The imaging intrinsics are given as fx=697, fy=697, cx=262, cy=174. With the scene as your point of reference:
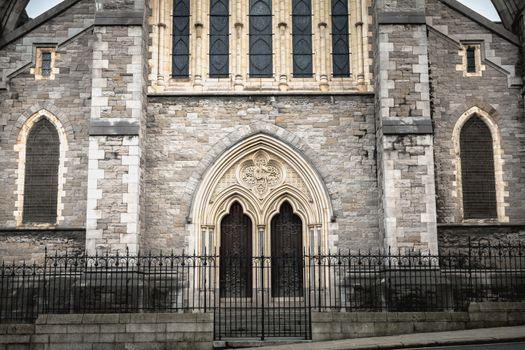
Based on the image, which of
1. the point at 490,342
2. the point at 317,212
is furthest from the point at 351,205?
the point at 490,342

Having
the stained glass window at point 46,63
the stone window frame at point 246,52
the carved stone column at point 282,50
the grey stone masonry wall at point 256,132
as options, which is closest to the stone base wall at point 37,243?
the grey stone masonry wall at point 256,132

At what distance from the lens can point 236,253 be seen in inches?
719

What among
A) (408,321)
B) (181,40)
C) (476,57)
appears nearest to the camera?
(408,321)

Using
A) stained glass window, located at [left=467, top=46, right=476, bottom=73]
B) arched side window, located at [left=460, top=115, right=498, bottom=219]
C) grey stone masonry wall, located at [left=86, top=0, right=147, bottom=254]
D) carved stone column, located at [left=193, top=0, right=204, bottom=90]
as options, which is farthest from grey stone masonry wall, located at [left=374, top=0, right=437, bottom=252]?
grey stone masonry wall, located at [left=86, top=0, right=147, bottom=254]

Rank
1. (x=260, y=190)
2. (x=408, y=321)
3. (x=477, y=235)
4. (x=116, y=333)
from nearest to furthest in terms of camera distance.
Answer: (x=116, y=333) < (x=408, y=321) < (x=477, y=235) < (x=260, y=190)

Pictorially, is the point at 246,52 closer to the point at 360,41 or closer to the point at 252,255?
the point at 360,41

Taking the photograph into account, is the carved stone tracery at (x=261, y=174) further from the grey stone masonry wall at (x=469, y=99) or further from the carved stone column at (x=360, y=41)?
the grey stone masonry wall at (x=469, y=99)

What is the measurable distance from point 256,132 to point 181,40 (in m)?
3.37

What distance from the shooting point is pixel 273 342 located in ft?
44.0

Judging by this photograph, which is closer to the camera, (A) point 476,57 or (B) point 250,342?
(B) point 250,342

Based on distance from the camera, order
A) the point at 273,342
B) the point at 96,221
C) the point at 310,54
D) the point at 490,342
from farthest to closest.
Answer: the point at 310,54 → the point at 96,221 → the point at 273,342 → the point at 490,342

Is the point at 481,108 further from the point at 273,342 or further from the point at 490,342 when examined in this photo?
the point at 273,342

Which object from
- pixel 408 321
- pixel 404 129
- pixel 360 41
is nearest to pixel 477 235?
pixel 404 129

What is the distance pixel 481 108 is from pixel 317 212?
516 cm
